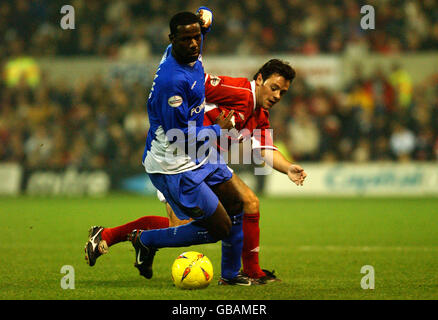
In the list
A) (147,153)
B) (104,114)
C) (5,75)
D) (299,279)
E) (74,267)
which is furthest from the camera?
(5,75)

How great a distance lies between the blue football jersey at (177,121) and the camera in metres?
5.50

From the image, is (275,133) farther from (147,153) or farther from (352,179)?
(147,153)

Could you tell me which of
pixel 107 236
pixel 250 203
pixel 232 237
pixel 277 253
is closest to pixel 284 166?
pixel 250 203

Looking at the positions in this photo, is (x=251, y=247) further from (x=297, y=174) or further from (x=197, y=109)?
(x=197, y=109)

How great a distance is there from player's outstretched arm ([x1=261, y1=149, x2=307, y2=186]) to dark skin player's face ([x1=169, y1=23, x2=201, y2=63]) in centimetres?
134

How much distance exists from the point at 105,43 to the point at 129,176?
15.3 ft

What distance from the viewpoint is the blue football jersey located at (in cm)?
550

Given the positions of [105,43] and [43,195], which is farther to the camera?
[105,43]

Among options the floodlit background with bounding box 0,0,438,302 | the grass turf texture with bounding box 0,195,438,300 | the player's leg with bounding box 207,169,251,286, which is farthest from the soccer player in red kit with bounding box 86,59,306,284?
the floodlit background with bounding box 0,0,438,302

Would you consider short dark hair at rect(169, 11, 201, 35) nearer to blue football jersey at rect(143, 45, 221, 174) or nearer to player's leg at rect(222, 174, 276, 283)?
blue football jersey at rect(143, 45, 221, 174)

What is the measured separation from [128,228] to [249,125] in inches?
56.5

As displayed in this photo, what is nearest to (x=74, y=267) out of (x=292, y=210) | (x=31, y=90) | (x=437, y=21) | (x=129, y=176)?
(x=292, y=210)

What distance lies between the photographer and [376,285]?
5984 mm

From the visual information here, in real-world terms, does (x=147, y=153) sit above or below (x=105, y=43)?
below
